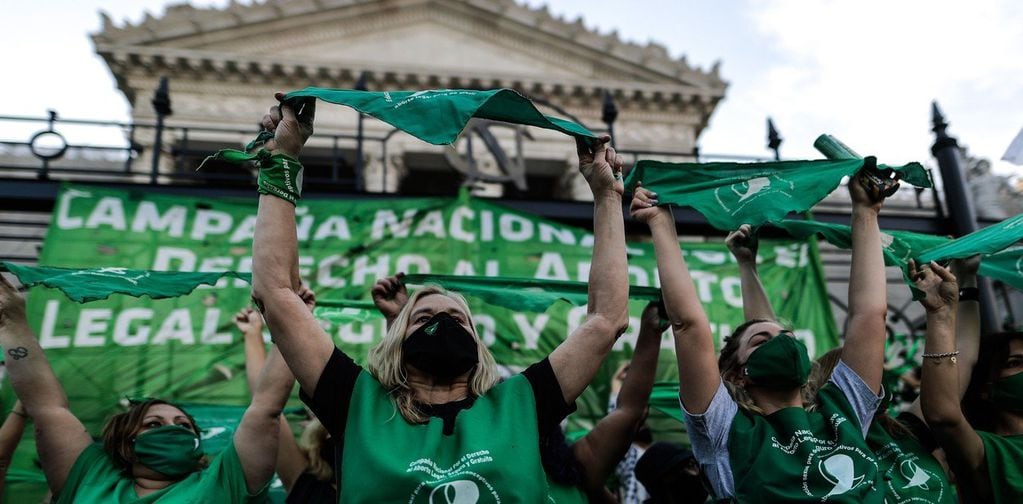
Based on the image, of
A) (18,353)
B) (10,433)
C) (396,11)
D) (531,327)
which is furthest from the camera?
(396,11)

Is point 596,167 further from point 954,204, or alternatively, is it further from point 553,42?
point 553,42

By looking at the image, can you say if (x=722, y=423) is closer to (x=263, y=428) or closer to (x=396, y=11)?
(x=263, y=428)

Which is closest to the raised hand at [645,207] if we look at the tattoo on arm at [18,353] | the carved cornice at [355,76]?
the tattoo on arm at [18,353]

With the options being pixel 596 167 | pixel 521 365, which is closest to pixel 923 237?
pixel 596 167

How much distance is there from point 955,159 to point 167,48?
22413 millimetres

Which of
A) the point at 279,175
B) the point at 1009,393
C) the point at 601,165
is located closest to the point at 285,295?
the point at 279,175

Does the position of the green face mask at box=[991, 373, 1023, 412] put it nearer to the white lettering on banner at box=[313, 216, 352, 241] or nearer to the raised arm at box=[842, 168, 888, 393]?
the raised arm at box=[842, 168, 888, 393]

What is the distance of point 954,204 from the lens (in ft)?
21.9

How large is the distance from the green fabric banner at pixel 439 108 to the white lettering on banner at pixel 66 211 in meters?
4.44

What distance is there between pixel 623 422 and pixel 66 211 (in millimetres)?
5098

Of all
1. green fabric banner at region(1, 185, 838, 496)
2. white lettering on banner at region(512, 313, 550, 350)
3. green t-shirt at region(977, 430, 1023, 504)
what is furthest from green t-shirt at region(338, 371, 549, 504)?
white lettering on banner at region(512, 313, 550, 350)

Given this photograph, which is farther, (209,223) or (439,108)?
(209,223)

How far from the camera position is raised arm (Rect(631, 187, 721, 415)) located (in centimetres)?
231

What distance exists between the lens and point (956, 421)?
2.72 metres
